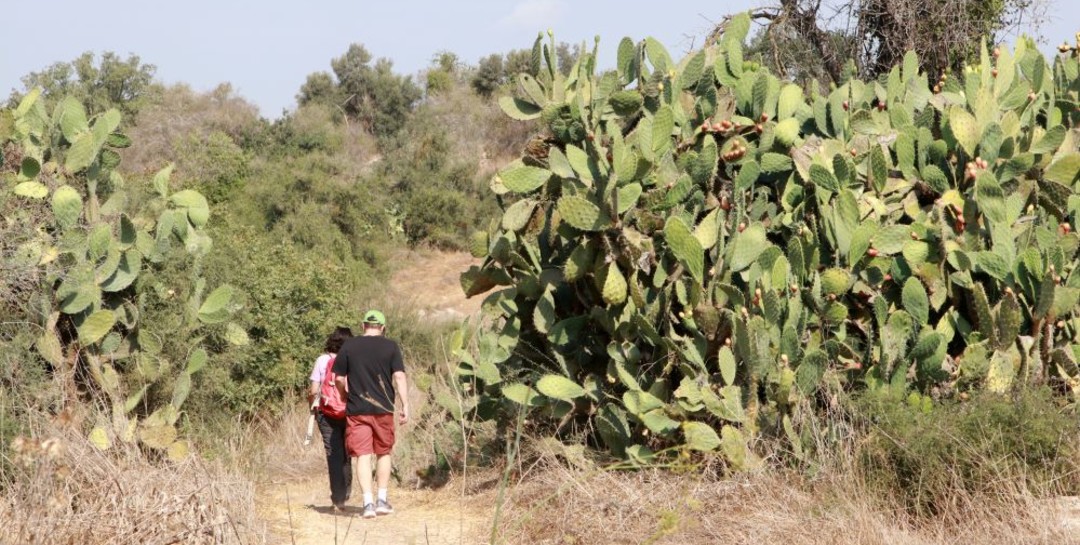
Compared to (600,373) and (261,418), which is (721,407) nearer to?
(600,373)

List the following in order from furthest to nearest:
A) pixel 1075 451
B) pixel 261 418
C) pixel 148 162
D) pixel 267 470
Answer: pixel 148 162, pixel 261 418, pixel 267 470, pixel 1075 451

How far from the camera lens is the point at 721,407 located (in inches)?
263

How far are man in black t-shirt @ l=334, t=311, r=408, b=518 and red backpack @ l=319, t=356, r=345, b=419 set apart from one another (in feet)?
0.54

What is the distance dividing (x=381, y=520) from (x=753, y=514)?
2.40 meters

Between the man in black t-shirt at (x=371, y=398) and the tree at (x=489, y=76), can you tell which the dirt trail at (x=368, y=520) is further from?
the tree at (x=489, y=76)

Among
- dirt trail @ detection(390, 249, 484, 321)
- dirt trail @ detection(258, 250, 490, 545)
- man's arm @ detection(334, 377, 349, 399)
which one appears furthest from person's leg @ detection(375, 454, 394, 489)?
dirt trail @ detection(390, 249, 484, 321)

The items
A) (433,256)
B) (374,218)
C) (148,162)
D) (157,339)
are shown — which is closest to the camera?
(157,339)

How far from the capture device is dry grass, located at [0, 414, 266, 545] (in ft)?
16.3

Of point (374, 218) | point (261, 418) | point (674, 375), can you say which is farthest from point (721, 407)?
point (374, 218)

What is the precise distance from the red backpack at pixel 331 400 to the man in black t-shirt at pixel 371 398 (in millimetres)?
165

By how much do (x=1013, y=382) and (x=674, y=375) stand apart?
69.8 inches

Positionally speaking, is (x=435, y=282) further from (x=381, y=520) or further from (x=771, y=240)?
(x=771, y=240)

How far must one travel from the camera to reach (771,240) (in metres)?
7.46

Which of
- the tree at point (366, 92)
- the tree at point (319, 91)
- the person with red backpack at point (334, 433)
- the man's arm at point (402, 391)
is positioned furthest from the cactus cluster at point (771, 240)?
the tree at point (319, 91)
